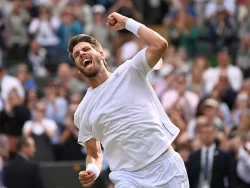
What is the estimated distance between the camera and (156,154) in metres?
8.17

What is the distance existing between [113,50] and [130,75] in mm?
11035

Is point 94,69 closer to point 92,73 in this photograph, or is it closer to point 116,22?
point 92,73

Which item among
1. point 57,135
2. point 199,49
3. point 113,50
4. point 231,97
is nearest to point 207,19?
point 199,49

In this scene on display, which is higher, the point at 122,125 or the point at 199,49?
the point at 122,125

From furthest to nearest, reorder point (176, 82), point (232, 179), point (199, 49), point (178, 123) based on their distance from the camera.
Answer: point (199, 49) → point (176, 82) → point (178, 123) → point (232, 179)

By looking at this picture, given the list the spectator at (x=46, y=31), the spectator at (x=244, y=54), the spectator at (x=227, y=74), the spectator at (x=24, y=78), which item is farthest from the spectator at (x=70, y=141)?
the spectator at (x=244, y=54)

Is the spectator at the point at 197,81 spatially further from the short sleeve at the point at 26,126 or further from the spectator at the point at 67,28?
the spectator at the point at 67,28

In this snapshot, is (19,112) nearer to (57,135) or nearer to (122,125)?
(57,135)

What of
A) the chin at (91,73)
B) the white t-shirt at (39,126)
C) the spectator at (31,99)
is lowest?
the white t-shirt at (39,126)

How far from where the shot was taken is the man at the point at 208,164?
12477 mm

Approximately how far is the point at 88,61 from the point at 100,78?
0.22 m

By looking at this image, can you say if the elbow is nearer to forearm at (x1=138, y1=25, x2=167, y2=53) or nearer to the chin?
forearm at (x1=138, y1=25, x2=167, y2=53)

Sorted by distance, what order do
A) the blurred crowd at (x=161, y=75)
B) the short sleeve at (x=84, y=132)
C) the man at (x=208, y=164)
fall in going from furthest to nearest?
the blurred crowd at (x=161, y=75), the man at (x=208, y=164), the short sleeve at (x=84, y=132)

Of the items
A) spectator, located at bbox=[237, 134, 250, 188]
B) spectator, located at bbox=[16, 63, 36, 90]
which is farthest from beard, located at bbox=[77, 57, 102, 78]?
spectator, located at bbox=[16, 63, 36, 90]
